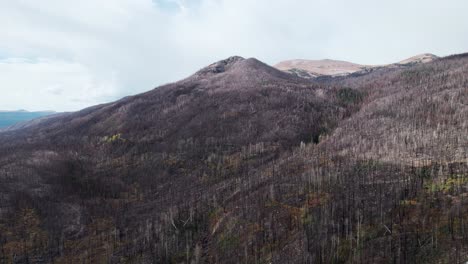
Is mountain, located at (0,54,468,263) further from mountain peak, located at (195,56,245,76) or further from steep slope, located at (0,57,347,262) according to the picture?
mountain peak, located at (195,56,245,76)

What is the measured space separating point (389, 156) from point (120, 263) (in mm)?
27659

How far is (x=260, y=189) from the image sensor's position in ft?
111

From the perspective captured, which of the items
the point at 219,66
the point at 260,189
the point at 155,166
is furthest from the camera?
the point at 219,66

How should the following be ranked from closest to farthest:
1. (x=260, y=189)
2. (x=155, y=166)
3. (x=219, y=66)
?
(x=260, y=189) < (x=155, y=166) < (x=219, y=66)

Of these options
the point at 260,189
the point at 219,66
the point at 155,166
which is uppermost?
the point at 219,66

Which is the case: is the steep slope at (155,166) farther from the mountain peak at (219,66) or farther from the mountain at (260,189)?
the mountain peak at (219,66)

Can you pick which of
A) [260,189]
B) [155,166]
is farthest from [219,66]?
[260,189]

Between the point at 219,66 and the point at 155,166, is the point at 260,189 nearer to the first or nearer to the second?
the point at 155,166

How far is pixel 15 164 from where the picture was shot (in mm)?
59594

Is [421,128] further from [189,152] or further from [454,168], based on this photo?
[189,152]

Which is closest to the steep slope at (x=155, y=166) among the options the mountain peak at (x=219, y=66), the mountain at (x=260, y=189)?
the mountain at (x=260, y=189)

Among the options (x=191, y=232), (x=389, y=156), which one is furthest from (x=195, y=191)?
(x=389, y=156)

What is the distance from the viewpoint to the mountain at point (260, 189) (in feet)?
68.4

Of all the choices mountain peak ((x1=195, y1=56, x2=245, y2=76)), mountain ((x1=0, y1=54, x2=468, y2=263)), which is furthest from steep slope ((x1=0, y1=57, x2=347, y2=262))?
mountain peak ((x1=195, y1=56, x2=245, y2=76))
